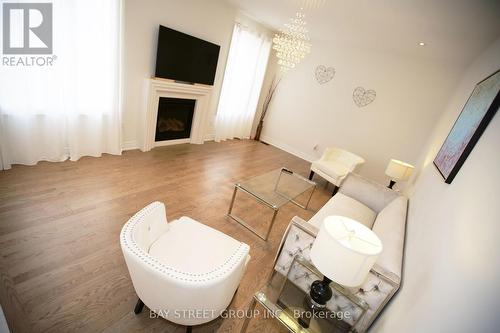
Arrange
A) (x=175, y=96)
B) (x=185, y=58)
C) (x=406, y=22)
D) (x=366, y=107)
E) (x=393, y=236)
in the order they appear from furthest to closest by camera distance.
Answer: (x=366, y=107) < (x=175, y=96) < (x=185, y=58) < (x=406, y=22) < (x=393, y=236)

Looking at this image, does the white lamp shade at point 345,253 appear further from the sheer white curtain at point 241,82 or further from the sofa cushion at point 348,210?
the sheer white curtain at point 241,82

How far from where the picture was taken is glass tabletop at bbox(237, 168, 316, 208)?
108 inches

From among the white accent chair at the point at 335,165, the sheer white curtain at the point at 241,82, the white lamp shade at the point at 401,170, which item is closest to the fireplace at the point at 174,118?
the sheer white curtain at the point at 241,82

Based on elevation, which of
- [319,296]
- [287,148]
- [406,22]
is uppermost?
[406,22]

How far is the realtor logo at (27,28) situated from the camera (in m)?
2.29

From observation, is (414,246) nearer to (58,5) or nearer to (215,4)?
(58,5)

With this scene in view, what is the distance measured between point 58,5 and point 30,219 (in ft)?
7.22

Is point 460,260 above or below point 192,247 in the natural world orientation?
above

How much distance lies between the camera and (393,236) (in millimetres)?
1881

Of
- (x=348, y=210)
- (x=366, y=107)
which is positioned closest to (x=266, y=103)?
(x=366, y=107)

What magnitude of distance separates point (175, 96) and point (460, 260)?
13.5 feet

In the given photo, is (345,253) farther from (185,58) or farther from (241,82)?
(241,82)

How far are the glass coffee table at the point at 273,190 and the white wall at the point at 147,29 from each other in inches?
85.4

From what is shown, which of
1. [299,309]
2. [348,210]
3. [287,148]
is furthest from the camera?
[287,148]
